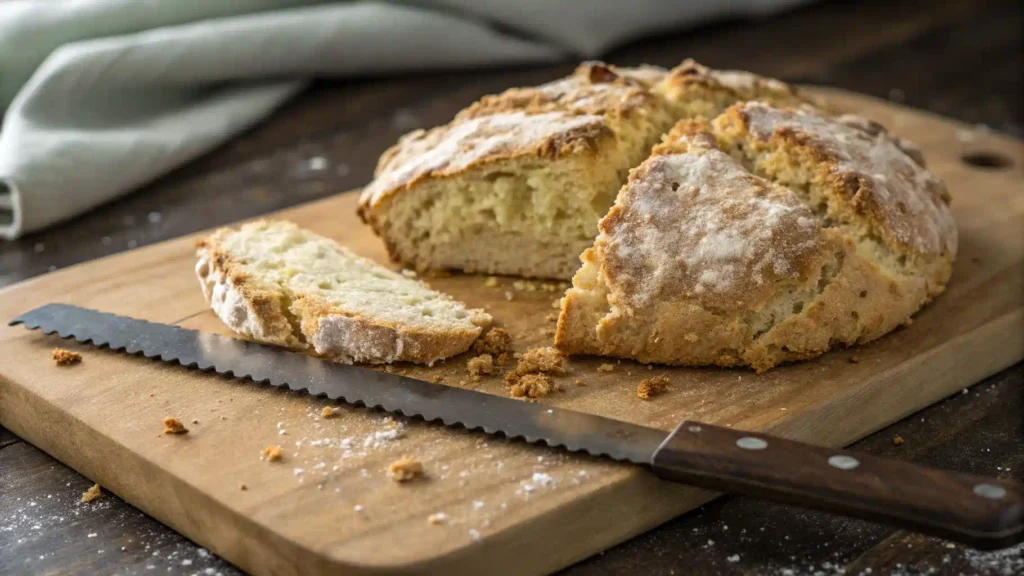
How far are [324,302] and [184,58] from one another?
102 inches

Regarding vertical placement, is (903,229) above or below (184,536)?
above

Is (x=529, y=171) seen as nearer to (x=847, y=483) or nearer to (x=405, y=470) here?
(x=405, y=470)

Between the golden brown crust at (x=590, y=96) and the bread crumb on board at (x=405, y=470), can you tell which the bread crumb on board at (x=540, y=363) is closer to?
the bread crumb on board at (x=405, y=470)

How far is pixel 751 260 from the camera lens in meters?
3.27

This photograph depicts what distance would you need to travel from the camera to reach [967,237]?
4.15m

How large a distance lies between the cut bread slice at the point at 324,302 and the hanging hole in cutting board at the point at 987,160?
7.81 feet

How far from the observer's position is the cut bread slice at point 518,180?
3.80m

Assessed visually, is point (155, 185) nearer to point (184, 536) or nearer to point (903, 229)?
point (184, 536)

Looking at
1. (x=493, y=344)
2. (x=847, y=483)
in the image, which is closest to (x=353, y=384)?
(x=493, y=344)

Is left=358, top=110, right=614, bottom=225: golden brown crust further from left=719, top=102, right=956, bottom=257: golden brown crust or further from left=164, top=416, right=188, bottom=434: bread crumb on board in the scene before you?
left=164, top=416, right=188, bottom=434: bread crumb on board

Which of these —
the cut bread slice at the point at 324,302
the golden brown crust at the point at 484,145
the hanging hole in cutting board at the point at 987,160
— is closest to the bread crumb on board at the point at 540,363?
the cut bread slice at the point at 324,302

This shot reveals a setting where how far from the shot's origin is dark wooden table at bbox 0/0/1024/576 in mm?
2787

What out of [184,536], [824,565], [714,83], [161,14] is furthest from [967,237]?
[161,14]

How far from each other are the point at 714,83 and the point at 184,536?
2.36 m
